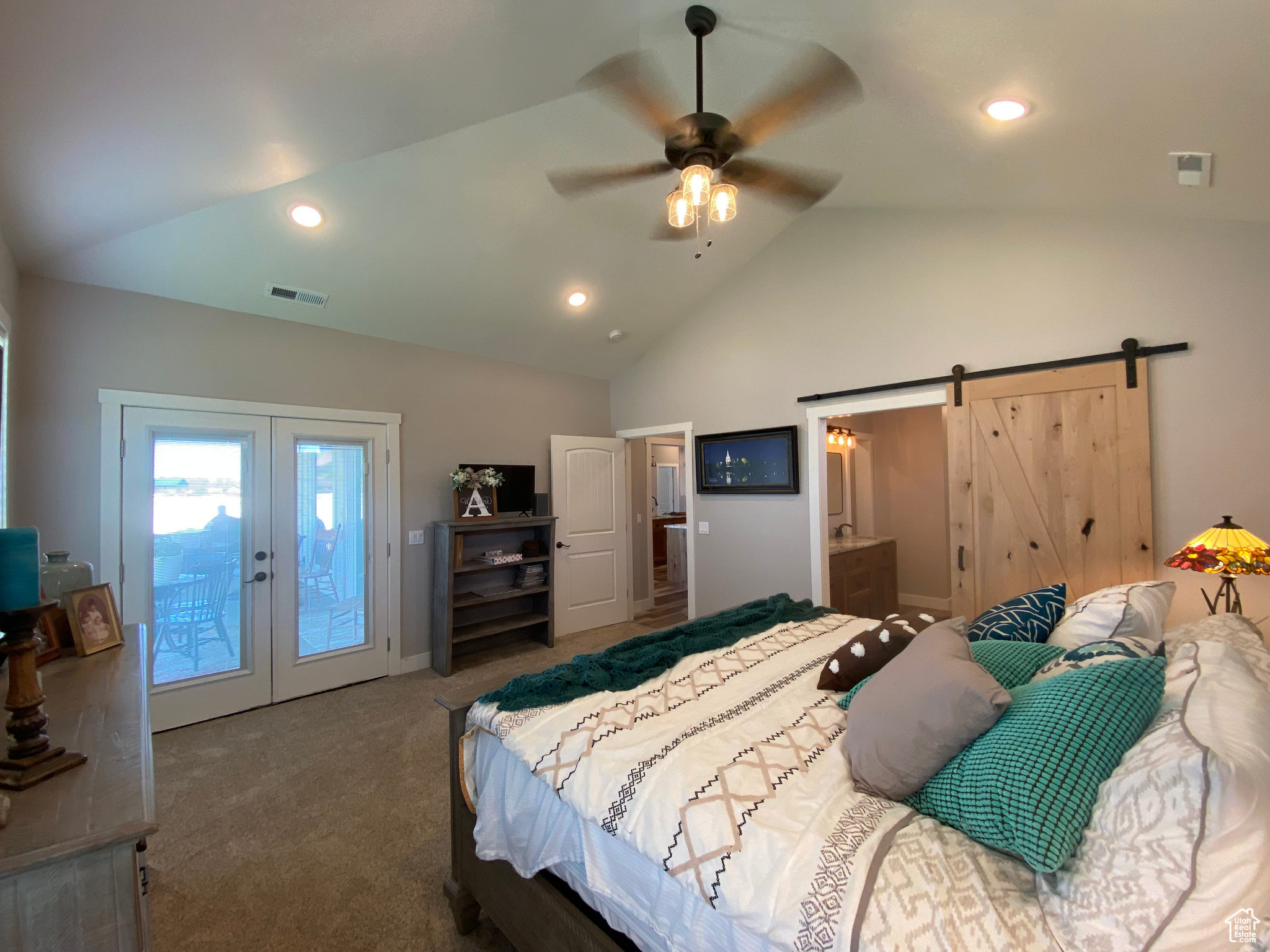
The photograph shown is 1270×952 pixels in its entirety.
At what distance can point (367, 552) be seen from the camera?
407cm

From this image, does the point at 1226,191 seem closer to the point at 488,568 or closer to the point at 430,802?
the point at 430,802

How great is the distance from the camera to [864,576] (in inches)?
194

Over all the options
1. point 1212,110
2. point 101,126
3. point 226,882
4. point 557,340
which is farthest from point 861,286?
point 226,882

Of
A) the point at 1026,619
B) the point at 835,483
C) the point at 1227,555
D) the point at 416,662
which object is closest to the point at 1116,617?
the point at 1026,619

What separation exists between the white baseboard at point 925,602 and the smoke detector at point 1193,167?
4644 mm

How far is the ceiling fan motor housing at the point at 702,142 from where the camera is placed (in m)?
1.75

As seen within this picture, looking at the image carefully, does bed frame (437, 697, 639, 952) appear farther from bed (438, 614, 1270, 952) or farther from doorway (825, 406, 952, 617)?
doorway (825, 406, 952, 617)

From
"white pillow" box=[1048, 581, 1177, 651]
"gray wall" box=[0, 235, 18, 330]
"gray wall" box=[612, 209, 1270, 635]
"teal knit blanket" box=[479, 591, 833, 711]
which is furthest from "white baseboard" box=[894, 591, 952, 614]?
"gray wall" box=[0, 235, 18, 330]

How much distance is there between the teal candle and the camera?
3.24ft

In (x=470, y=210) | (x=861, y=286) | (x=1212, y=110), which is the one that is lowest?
(x=1212, y=110)

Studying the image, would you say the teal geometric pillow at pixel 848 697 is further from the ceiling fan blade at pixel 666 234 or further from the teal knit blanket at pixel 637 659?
the ceiling fan blade at pixel 666 234

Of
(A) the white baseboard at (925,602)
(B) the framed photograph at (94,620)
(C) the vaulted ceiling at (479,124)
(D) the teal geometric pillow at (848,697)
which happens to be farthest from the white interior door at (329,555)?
(A) the white baseboard at (925,602)

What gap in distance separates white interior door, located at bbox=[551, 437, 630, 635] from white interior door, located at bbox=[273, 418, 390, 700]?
59.1 inches

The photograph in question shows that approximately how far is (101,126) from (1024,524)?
4459 mm
